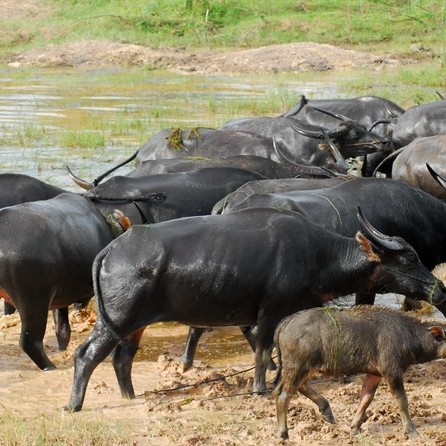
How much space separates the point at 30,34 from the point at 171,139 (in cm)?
2330

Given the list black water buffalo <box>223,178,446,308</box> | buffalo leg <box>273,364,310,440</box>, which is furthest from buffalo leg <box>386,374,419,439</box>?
black water buffalo <box>223,178,446,308</box>

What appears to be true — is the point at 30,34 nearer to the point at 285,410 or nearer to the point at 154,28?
the point at 154,28

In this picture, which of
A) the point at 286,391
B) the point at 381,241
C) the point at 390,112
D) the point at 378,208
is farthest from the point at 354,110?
the point at 286,391

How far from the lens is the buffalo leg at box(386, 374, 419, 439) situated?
6.06 meters

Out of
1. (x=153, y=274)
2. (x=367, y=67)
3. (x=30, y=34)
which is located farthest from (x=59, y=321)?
(x=30, y=34)

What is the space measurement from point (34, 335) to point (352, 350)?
2.45 m

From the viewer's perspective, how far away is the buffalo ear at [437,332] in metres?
6.24

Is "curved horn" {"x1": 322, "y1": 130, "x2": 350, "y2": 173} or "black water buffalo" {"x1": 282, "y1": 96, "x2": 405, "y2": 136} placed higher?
"curved horn" {"x1": 322, "y1": 130, "x2": 350, "y2": 173}

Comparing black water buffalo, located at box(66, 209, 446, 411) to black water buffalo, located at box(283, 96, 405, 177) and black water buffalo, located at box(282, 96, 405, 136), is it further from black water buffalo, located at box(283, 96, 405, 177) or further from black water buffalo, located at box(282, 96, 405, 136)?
black water buffalo, located at box(282, 96, 405, 136)

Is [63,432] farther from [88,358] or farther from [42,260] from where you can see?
[42,260]

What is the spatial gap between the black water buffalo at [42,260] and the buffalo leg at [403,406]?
2576 millimetres

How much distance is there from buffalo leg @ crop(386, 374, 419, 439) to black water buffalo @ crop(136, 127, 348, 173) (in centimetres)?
605

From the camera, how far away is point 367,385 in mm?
6211

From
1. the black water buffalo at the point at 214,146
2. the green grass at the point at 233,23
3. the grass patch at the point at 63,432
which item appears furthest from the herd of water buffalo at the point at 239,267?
the green grass at the point at 233,23
